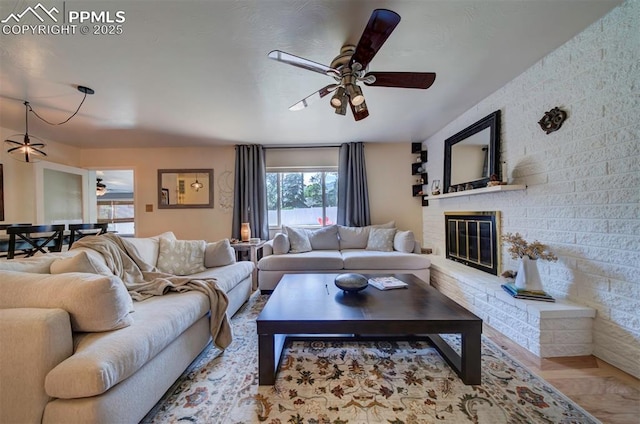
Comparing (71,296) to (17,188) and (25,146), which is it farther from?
(17,188)

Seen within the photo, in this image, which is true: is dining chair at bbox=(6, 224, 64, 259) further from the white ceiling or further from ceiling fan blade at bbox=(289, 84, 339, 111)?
ceiling fan blade at bbox=(289, 84, 339, 111)

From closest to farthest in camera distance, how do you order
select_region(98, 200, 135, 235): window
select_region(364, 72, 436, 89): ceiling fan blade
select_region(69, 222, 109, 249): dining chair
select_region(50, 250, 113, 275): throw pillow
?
select_region(50, 250, 113, 275): throw pillow → select_region(364, 72, 436, 89): ceiling fan blade → select_region(69, 222, 109, 249): dining chair → select_region(98, 200, 135, 235): window

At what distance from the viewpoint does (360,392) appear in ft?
4.76

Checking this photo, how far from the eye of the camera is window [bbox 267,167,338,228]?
15.0 ft

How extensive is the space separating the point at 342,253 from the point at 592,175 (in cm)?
261

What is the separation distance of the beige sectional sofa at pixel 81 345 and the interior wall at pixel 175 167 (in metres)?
2.91

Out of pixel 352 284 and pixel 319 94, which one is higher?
pixel 319 94

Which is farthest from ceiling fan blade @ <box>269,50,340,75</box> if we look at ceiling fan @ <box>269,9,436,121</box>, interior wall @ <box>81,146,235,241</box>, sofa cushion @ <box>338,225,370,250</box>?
interior wall @ <box>81,146,235,241</box>

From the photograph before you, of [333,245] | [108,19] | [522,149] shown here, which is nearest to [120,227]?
[333,245]

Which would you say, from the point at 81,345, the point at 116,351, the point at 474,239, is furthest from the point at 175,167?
the point at 474,239

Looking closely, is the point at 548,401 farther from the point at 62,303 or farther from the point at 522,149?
the point at 62,303

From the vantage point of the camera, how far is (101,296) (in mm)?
1195

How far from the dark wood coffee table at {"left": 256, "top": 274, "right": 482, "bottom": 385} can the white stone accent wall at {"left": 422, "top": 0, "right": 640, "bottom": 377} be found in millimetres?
690

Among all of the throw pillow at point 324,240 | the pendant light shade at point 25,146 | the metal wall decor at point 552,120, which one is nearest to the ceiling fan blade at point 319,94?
the metal wall decor at point 552,120
